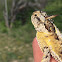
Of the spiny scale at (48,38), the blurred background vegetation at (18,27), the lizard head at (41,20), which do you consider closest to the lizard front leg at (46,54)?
the spiny scale at (48,38)

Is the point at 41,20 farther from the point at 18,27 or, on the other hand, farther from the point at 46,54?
the point at 18,27

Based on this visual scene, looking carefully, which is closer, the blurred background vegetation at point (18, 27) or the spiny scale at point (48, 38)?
the spiny scale at point (48, 38)

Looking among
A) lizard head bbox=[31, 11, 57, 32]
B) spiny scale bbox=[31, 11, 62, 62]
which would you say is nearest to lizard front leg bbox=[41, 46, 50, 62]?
spiny scale bbox=[31, 11, 62, 62]

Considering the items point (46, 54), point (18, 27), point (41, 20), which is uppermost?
point (41, 20)

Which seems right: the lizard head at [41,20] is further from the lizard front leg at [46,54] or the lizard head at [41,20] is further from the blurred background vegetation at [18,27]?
the blurred background vegetation at [18,27]

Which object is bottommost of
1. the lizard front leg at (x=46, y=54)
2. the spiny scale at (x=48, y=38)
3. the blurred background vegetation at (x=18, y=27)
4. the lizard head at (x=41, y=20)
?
the blurred background vegetation at (x=18, y=27)

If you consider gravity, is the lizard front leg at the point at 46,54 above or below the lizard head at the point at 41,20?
below

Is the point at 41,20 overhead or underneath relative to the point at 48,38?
overhead

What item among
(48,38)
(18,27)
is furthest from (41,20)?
(18,27)
